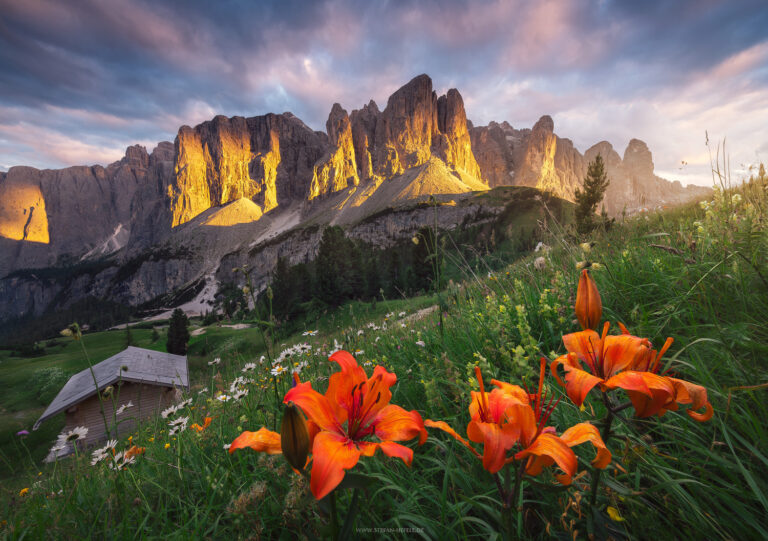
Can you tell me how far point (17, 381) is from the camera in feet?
120

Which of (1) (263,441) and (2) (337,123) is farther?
(2) (337,123)

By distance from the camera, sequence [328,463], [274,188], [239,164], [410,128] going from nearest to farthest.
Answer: [328,463] → [410,128] → [274,188] → [239,164]

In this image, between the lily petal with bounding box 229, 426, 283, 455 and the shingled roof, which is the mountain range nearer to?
the shingled roof

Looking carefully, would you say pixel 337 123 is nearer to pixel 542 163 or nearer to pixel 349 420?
pixel 542 163

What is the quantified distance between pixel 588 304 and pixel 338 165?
536 ft

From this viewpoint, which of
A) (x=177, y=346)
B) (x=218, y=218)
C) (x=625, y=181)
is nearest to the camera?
(x=177, y=346)

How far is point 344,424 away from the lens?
1.02 m

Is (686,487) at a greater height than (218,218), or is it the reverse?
(218,218)

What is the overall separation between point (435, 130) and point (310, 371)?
160 meters

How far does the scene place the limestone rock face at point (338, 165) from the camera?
15312cm

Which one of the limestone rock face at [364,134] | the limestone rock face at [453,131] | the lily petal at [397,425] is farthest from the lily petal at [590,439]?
the limestone rock face at [364,134]

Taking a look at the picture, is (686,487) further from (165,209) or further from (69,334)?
(165,209)

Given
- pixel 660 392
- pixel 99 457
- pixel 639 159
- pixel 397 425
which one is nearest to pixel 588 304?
pixel 660 392

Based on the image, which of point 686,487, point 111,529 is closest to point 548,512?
point 686,487
